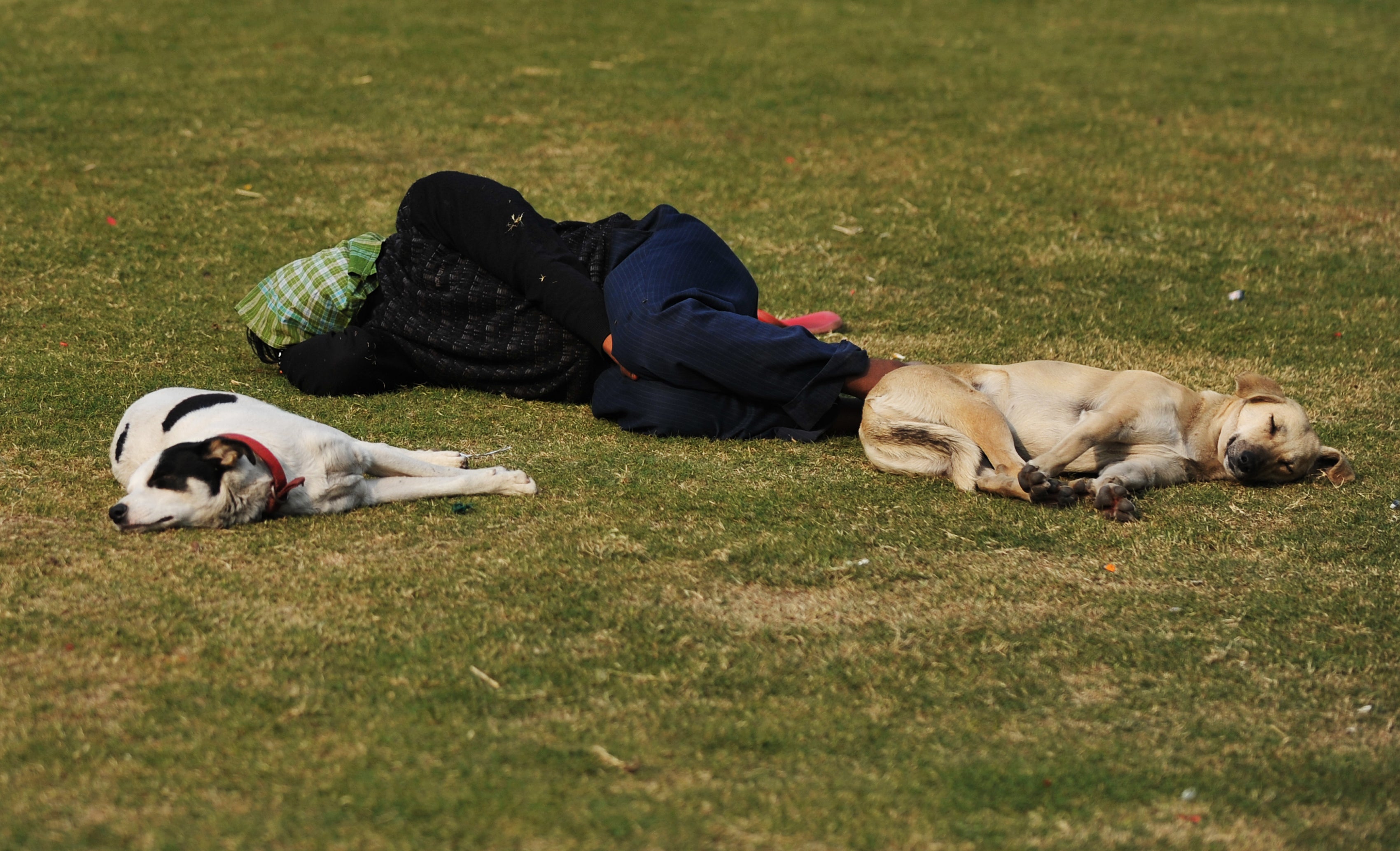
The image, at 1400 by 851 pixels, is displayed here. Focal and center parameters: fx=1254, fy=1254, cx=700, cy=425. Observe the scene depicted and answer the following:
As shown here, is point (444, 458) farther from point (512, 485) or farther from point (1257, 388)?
point (1257, 388)

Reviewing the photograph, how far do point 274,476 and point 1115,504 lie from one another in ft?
9.55

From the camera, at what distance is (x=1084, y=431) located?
4863 millimetres

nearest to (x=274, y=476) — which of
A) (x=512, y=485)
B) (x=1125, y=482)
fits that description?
(x=512, y=485)

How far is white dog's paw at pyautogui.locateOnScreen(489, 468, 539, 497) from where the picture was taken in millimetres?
4441

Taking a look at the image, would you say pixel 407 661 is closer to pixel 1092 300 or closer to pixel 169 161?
pixel 1092 300

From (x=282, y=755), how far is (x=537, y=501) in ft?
5.34

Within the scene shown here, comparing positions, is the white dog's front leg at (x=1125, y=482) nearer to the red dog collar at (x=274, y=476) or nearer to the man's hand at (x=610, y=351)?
the man's hand at (x=610, y=351)

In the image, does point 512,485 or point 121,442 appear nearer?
point 121,442

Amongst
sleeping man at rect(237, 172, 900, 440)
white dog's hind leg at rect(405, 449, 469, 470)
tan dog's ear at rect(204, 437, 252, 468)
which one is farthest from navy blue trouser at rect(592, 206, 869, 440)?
tan dog's ear at rect(204, 437, 252, 468)

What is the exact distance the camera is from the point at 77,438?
4898 mm

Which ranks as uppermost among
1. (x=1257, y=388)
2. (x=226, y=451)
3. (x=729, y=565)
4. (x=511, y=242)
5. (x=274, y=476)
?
(x=511, y=242)

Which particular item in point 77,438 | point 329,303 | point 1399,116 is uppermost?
point 1399,116

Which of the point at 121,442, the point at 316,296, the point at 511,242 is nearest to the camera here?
the point at 121,442

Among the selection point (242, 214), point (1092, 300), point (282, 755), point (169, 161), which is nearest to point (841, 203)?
point (1092, 300)
